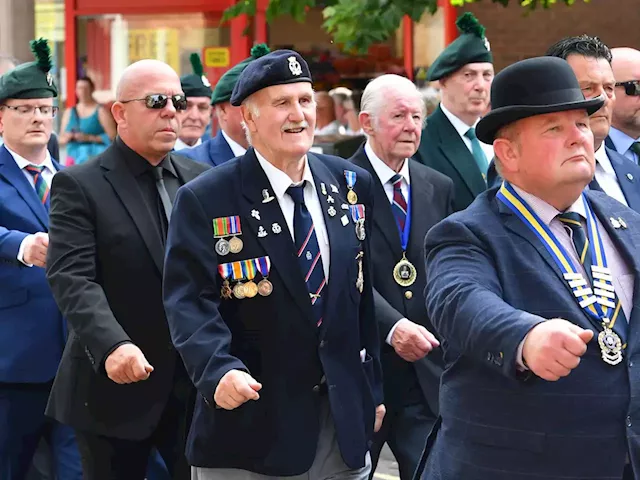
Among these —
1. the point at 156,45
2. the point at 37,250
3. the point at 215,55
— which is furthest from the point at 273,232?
the point at 156,45

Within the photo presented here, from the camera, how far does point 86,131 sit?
14.2 meters

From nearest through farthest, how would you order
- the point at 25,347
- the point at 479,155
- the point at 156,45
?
the point at 25,347, the point at 479,155, the point at 156,45

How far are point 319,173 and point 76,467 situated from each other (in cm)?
252

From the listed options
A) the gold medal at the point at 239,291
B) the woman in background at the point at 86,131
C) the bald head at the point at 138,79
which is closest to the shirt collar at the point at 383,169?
the bald head at the point at 138,79

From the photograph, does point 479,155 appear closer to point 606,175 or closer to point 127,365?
point 606,175

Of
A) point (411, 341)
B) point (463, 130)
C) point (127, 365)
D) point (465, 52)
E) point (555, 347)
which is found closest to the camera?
point (555, 347)

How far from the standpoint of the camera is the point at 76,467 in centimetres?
678

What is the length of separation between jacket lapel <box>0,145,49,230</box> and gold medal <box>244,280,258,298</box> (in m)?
2.28

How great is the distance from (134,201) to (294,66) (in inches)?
43.5

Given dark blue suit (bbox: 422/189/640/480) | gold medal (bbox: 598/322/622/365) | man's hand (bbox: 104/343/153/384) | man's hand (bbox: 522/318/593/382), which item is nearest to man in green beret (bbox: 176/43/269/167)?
man's hand (bbox: 104/343/153/384)

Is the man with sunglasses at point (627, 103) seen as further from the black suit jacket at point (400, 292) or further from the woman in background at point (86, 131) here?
the woman in background at point (86, 131)

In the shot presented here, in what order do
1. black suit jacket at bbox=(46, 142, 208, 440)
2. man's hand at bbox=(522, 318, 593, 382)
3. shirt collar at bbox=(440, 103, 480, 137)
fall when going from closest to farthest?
man's hand at bbox=(522, 318, 593, 382) → black suit jacket at bbox=(46, 142, 208, 440) → shirt collar at bbox=(440, 103, 480, 137)

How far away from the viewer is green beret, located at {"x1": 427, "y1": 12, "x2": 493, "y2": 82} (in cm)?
753

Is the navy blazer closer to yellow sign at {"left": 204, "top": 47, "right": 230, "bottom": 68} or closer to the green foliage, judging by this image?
the green foliage
